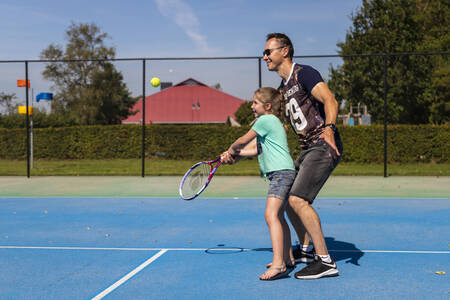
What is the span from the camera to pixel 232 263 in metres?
4.52

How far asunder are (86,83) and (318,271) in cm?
4689

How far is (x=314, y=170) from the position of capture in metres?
3.96

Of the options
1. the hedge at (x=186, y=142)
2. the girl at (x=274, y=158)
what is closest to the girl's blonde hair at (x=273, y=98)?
the girl at (x=274, y=158)

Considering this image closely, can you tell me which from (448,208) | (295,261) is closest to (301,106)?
(295,261)

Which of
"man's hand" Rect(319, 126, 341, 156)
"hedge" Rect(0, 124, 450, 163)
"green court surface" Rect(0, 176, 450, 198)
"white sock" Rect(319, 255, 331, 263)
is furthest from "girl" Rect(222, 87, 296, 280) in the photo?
"hedge" Rect(0, 124, 450, 163)

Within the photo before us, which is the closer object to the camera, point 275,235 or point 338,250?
point 275,235

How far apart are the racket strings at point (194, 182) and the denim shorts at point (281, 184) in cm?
73

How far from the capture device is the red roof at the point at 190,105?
51.4 m

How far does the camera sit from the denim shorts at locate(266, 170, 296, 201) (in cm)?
402

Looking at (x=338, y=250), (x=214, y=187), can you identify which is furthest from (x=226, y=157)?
(x=214, y=187)

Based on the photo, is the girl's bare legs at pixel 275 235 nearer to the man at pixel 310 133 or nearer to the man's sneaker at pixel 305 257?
the man at pixel 310 133

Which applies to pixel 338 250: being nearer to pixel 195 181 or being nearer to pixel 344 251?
pixel 344 251

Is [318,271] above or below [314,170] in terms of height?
below

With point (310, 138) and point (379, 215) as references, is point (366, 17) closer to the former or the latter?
point (379, 215)
